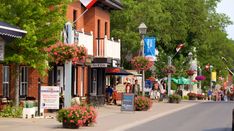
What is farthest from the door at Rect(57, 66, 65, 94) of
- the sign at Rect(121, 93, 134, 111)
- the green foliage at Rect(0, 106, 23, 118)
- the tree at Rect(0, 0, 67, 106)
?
the green foliage at Rect(0, 106, 23, 118)

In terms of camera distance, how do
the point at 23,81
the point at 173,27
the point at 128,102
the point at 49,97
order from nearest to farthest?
the point at 49,97 → the point at 23,81 → the point at 128,102 → the point at 173,27

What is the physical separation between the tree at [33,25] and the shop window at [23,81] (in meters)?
3.53

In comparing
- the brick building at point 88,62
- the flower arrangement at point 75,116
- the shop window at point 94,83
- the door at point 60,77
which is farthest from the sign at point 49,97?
the shop window at point 94,83

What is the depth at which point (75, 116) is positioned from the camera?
20.1 m

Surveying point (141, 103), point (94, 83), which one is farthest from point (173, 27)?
point (141, 103)

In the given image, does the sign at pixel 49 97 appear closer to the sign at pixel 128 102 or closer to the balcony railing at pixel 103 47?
the sign at pixel 128 102

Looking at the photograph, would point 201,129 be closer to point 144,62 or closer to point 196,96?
point 144,62

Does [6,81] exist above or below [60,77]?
below

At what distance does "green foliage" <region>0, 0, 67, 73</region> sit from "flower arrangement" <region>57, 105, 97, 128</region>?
4.54m

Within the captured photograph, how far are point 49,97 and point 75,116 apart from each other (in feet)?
16.5

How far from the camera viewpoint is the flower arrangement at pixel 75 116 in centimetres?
2010

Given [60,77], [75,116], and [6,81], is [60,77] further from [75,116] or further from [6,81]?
Answer: [75,116]

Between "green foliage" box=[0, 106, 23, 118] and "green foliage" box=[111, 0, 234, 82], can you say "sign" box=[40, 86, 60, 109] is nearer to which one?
"green foliage" box=[0, 106, 23, 118]

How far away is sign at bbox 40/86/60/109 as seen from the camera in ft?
81.5
